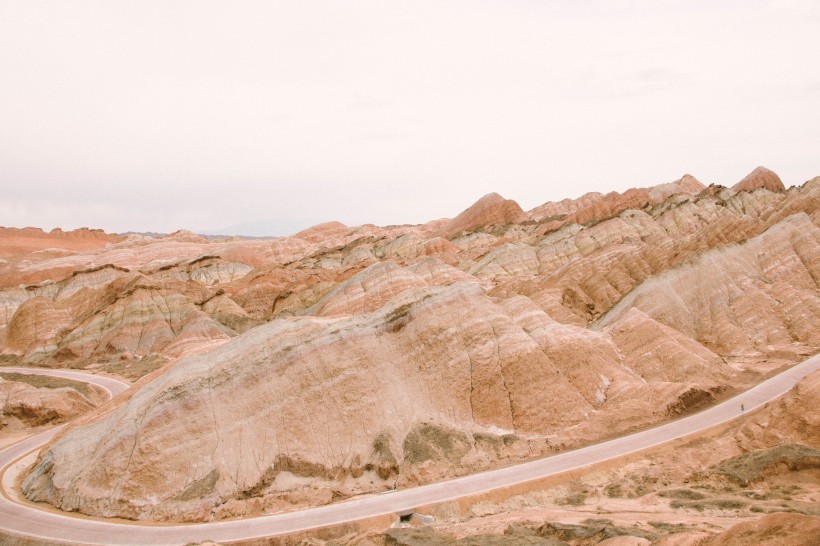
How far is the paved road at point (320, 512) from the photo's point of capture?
3131 centimetres

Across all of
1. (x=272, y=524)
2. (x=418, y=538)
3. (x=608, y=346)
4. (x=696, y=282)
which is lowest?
(x=272, y=524)

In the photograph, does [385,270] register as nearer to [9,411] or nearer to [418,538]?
Result: [9,411]

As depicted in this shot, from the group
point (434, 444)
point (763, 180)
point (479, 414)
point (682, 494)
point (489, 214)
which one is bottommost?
point (682, 494)

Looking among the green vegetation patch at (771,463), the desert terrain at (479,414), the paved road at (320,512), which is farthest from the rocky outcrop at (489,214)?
the green vegetation patch at (771,463)

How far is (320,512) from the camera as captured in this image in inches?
1296

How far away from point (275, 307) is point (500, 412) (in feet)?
206

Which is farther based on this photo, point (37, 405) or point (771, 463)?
point (37, 405)

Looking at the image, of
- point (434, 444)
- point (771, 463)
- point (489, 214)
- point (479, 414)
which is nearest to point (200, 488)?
point (434, 444)

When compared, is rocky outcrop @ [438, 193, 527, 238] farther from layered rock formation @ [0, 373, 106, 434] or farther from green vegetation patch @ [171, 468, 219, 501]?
green vegetation patch @ [171, 468, 219, 501]

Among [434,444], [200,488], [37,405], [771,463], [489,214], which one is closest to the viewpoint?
[771,463]

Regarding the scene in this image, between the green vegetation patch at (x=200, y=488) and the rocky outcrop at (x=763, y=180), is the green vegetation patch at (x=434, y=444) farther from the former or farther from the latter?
the rocky outcrop at (x=763, y=180)

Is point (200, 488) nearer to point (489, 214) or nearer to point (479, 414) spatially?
point (479, 414)

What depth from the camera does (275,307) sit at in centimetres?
9644

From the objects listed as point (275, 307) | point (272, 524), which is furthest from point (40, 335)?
point (272, 524)
